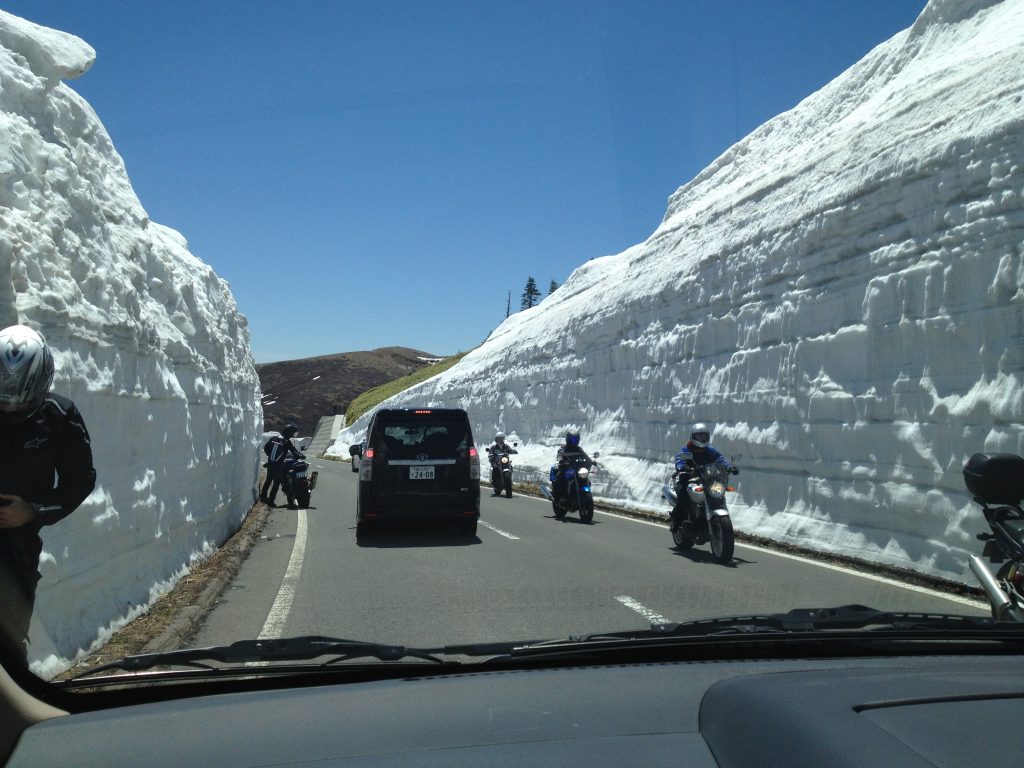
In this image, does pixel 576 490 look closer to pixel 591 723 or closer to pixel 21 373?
pixel 21 373

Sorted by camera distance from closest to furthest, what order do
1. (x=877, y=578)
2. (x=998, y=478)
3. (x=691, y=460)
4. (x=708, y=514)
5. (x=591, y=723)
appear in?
(x=591, y=723) < (x=998, y=478) < (x=877, y=578) < (x=708, y=514) < (x=691, y=460)

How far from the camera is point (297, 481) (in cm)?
1755

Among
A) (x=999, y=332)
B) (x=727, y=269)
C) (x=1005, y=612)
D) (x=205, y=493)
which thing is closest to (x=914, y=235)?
(x=999, y=332)

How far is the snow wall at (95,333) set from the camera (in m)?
5.57

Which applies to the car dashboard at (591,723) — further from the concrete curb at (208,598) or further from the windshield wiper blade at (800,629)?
the concrete curb at (208,598)

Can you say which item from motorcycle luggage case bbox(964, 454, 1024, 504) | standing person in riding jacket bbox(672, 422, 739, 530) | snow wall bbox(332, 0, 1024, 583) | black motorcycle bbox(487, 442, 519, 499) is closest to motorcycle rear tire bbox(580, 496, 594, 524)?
snow wall bbox(332, 0, 1024, 583)

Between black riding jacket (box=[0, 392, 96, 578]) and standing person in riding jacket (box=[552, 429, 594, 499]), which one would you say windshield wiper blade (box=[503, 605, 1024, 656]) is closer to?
black riding jacket (box=[0, 392, 96, 578])

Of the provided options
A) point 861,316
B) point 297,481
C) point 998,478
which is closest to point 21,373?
point 998,478

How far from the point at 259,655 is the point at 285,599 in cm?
485

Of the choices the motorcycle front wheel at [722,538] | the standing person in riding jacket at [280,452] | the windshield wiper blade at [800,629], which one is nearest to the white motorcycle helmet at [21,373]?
the windshield wiper blade at [800,629]

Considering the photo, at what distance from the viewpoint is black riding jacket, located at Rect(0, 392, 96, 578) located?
3678 millimetres

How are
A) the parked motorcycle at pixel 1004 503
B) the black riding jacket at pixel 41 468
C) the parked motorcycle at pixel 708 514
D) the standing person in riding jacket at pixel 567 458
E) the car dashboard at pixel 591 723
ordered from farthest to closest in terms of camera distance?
1. the standing person in riding jacket at pixel 567 458
2. the parked motorcycle at pixel 708 514
3. the parked motorcycle at pixel 1004 503
4. the black riding jacket at pixel 41 468
5. the car dashboard at pixel 591 723

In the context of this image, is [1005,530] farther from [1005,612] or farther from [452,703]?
[452,703]

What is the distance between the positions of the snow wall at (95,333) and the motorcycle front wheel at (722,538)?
19.4ft
